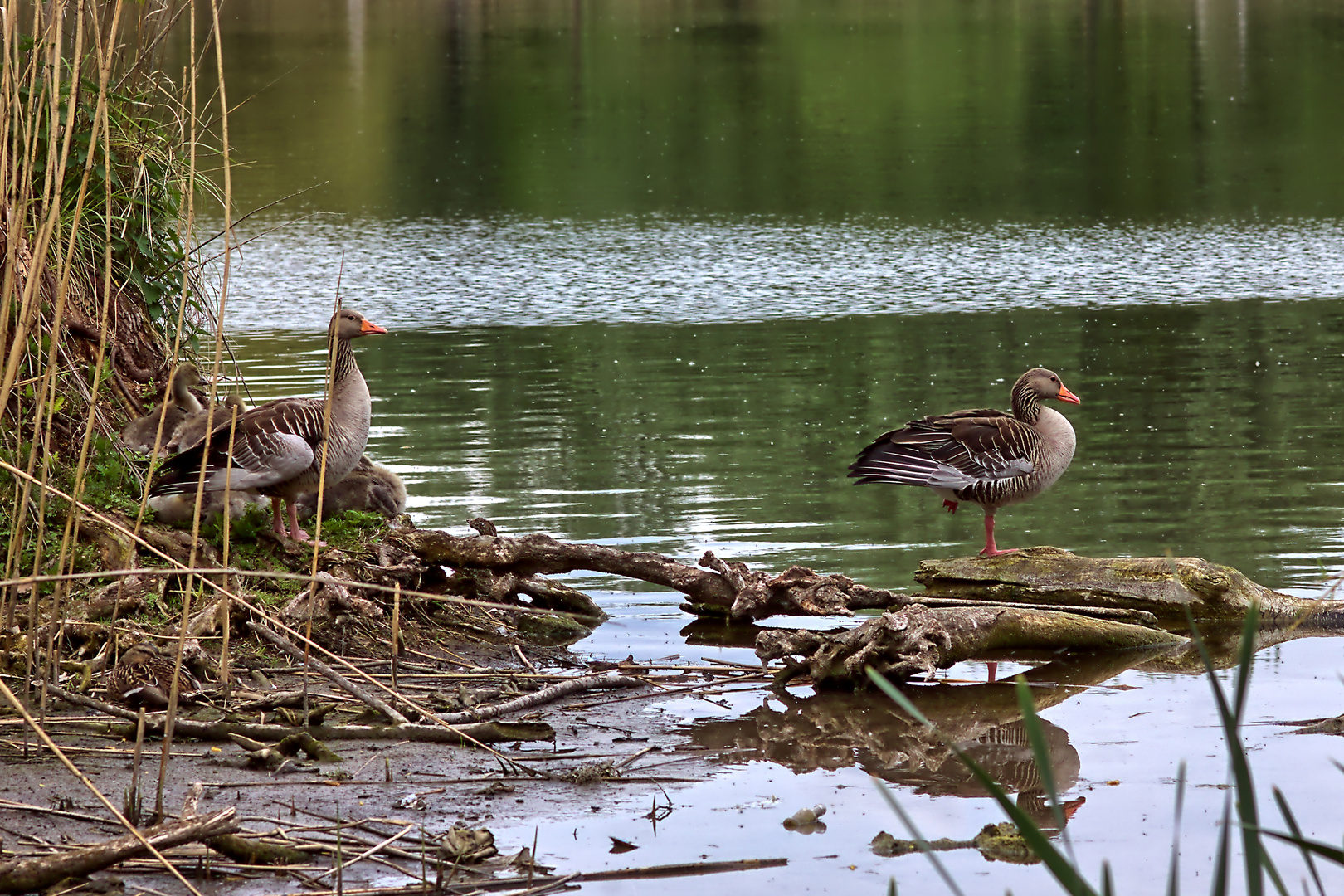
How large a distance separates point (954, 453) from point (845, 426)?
6.40 m

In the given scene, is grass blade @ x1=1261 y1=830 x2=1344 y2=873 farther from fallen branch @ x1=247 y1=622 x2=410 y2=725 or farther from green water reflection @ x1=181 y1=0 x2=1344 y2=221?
green water reflection @ x1=181 y1=0 x2=1344 y2=221

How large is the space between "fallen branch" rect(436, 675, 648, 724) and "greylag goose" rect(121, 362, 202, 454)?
287 cm

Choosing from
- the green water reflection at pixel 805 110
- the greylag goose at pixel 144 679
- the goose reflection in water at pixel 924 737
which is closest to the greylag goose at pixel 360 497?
the greylag goose at pixel 144 679

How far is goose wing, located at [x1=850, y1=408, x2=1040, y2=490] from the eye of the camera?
1017 cm

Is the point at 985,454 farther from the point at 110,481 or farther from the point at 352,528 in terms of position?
the point at 110,481

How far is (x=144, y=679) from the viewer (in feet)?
24.0

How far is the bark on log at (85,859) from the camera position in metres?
4.85

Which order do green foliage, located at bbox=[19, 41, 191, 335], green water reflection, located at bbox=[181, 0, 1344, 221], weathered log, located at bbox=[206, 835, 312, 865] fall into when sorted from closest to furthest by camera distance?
weathered log, located at bbox=[206, 835, 312, 865] → green foliage, located at bbox=[19, 41, 191, 335] → green water reflection, located at bbox=[181, 0, 1344, 221]

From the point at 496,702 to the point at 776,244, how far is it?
2528cm

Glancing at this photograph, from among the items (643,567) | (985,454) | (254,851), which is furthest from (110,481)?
(985,454)

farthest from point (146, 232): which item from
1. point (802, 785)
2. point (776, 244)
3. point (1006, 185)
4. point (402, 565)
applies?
point (1006, 185)

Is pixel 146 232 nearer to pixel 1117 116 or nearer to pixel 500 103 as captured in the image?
pixel 1117 116

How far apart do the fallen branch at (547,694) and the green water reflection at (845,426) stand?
3310 millimetres

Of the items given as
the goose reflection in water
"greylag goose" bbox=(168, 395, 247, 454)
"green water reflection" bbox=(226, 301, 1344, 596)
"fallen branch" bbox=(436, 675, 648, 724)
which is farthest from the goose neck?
"greylag goose" bbox=(168, 395, 247, 454)
